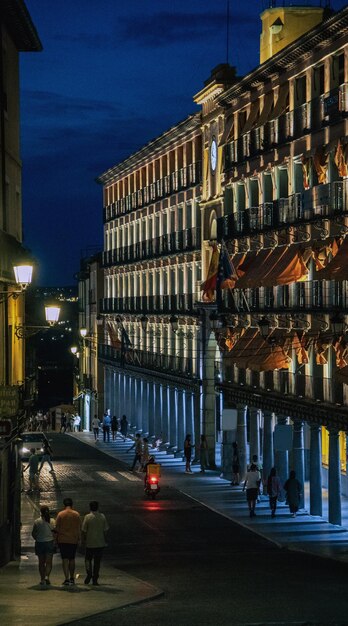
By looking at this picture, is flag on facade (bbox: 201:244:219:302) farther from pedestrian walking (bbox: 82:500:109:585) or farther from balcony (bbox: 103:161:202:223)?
pedestrian walking (bbox: 82:500:109:585)

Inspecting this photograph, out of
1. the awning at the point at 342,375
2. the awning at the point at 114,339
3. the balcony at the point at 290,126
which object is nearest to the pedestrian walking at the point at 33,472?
the awning at the point at 342,375

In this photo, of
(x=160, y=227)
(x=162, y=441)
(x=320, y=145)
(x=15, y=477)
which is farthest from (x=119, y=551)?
(x=160, y=227)

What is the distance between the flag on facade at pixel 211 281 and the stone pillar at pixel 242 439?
5297 mm

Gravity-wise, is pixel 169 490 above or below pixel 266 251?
below

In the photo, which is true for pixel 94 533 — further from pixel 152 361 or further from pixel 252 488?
pixel 152 361

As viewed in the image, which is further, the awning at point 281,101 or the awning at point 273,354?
the awning at point 281,101

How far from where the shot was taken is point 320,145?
149ft

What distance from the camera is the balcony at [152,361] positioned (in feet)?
227

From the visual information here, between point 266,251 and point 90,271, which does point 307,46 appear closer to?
point 266,251

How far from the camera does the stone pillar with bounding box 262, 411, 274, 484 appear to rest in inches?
1966

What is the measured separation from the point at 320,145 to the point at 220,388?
15407mm

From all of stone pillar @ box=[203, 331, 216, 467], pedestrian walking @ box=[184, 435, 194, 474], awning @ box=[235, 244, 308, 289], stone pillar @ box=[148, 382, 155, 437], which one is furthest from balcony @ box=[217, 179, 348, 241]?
stone pillar @ box=[148, 382, 155, 437]

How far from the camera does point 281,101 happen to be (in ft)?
164

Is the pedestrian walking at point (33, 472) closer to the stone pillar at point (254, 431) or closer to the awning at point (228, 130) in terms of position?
the stone pillar at point (254, 431)
